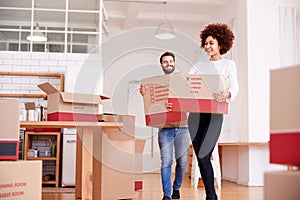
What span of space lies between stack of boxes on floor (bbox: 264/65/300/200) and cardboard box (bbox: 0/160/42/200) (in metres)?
1.42

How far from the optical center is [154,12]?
7141 mm

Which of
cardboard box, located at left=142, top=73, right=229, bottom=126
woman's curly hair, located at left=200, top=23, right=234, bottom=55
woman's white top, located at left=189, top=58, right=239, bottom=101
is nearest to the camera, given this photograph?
cardboard box, located at left=142, top=73, right=229, bottom=126

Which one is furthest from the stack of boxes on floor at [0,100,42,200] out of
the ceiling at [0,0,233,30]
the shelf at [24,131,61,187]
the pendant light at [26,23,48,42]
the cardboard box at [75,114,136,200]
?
the ceiling at [0,0,233,30]

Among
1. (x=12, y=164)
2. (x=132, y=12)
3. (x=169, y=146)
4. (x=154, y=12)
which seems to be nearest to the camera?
(x=12, y=164)

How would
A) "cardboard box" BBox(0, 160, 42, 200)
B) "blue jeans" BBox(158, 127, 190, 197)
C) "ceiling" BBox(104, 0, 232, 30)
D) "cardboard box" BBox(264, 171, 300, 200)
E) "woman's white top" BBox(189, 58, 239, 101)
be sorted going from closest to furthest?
"cardboard box" BBox(264, 171, 300, 200) → "cardboard box" BBox(0, 160, 42, 200) → "woman's white top" BBox(189, 58, 239, 101) → "blue jeans" BBox(158, 127, 190, 197) → "ceiling" BBox(104, 0, 232, 30)

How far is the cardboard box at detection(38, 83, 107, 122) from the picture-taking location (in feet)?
9.29

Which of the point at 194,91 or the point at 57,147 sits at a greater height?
the point at 194,91

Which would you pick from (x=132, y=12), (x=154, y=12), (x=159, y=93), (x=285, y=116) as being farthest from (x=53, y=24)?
(x=285, y=116)

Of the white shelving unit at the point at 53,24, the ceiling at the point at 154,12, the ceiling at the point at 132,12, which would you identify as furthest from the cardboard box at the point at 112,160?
the ceiling at the point at 154,12

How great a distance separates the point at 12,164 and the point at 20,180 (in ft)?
0.36

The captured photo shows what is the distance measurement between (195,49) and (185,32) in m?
0.42

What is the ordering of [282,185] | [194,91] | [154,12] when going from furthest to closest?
1. [154,12]
2. [194,91]
3. [282,185]

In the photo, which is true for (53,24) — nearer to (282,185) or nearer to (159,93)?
(159,93)

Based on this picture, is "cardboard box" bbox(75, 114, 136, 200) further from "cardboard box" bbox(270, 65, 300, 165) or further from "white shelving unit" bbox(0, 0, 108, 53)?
"white shelving unit" bbox(0, 0, 108, 53)
